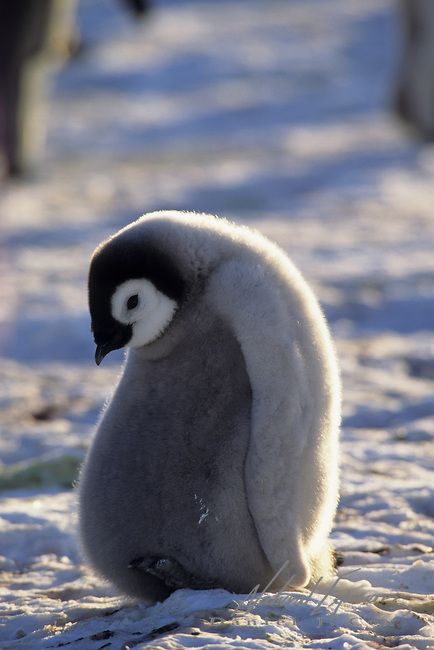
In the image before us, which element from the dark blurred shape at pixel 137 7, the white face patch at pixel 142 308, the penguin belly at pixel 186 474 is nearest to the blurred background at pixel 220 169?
the dark blurred shape at pixel 137 7

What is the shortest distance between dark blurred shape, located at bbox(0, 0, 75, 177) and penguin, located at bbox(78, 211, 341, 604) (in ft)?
25.2

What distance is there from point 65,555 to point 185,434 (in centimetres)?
100

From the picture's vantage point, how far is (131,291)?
3.30 metres

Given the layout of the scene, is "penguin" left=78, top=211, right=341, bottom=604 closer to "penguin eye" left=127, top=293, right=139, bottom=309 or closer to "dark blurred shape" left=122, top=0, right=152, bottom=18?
"penguin eye" left=127, top=293, right=139, bottom=309

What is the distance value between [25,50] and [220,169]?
2470 millimetres

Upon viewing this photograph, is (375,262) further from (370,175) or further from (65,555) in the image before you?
(65,555)

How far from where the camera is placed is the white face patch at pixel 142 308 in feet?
10.8

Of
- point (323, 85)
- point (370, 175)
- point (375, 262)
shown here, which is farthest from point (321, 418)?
point (323, 85)

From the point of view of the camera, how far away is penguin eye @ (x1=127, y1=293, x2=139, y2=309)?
3.32 meters

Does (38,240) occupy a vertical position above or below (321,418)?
above

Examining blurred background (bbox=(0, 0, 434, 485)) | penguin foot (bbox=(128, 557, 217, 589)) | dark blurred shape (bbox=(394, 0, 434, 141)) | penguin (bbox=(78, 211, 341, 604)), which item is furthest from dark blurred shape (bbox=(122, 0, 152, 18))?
penguin foot (bbox=(128, 557, 217, 589))

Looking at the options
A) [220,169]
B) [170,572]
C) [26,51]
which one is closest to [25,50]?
[26,51]

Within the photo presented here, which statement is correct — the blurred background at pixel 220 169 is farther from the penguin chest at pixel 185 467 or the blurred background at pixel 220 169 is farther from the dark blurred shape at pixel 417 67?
the penguin chest at pixel 185 467

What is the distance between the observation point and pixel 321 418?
338 cm
